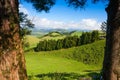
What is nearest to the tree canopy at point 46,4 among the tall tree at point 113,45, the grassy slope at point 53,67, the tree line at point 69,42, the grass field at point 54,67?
the tall tree at point 113,45

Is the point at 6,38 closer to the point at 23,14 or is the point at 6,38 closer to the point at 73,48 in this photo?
the point at 23,14

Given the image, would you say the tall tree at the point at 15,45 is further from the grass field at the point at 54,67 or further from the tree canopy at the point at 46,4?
the grass field at the point at 54,67

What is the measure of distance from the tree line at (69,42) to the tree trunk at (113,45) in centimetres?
8076

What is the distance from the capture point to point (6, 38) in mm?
6406

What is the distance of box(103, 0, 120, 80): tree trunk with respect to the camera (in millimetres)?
6996

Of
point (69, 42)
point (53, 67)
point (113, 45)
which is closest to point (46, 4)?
point (113, 45)

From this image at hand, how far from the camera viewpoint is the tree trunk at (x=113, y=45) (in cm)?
700

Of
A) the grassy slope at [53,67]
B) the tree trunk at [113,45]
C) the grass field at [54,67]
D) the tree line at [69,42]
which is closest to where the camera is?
the tree trunk at [113,45]

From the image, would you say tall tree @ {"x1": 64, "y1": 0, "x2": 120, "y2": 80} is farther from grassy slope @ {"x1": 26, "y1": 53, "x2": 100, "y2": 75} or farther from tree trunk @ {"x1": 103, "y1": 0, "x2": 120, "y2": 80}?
grassy slope @ {"x1": 26, "y1": 53, "x2": 100, "y2": 75}

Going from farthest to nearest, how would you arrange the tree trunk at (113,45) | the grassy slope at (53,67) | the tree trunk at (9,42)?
the grassy slope at (53,67)
the tree trunk at (113,45)
the tree trunk at (9,42)

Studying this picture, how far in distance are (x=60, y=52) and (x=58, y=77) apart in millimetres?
71795

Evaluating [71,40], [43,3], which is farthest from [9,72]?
[71,40]

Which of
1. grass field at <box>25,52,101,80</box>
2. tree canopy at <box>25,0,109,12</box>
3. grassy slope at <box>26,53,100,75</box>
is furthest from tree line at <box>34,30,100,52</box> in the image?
tree canopy at <box>25,0,109,12</box>

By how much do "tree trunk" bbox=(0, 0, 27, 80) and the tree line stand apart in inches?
3207
